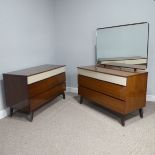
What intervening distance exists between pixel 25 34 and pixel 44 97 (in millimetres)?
1149

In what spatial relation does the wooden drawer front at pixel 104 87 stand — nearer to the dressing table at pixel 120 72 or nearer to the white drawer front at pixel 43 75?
the dressing table at pixel 120 72

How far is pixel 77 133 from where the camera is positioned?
2.34 metres

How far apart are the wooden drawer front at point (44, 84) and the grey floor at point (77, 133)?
0.41m

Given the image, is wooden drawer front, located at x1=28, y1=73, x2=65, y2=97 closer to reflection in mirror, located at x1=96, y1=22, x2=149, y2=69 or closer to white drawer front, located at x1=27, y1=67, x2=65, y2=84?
white drawer front, located at x1=27, y1=67, x2=65, y2=84

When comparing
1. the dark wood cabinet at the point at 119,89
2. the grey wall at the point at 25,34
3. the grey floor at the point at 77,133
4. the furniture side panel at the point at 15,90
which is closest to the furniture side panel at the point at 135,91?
the dark wood cabinet at the point at 119,89

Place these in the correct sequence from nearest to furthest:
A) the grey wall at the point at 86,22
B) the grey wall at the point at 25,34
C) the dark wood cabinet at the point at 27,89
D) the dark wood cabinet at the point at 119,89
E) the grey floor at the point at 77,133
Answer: the grey floor at the point at 77,133, the dark wood cabinet at the point at 119,89, the dark wood cabinet at the point at 27,89, the grey wall at the point at 25,34, the grey wall at the point at 86,22

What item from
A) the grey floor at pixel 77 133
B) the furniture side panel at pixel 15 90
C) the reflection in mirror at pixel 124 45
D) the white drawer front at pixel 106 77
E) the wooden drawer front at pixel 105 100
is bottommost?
the grey floor at pixel 77 133

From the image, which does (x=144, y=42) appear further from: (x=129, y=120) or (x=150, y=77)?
(x=129, y=120)

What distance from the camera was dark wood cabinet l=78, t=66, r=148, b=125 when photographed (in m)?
2.43

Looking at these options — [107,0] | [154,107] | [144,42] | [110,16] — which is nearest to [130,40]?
[144,42]

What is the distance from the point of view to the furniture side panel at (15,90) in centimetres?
255

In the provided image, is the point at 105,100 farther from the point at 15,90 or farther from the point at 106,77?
the point at 15,90

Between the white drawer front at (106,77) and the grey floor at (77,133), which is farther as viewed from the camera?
the white drawer front at (106,77)

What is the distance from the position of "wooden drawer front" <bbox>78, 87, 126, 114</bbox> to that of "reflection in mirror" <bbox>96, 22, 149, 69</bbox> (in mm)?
607
